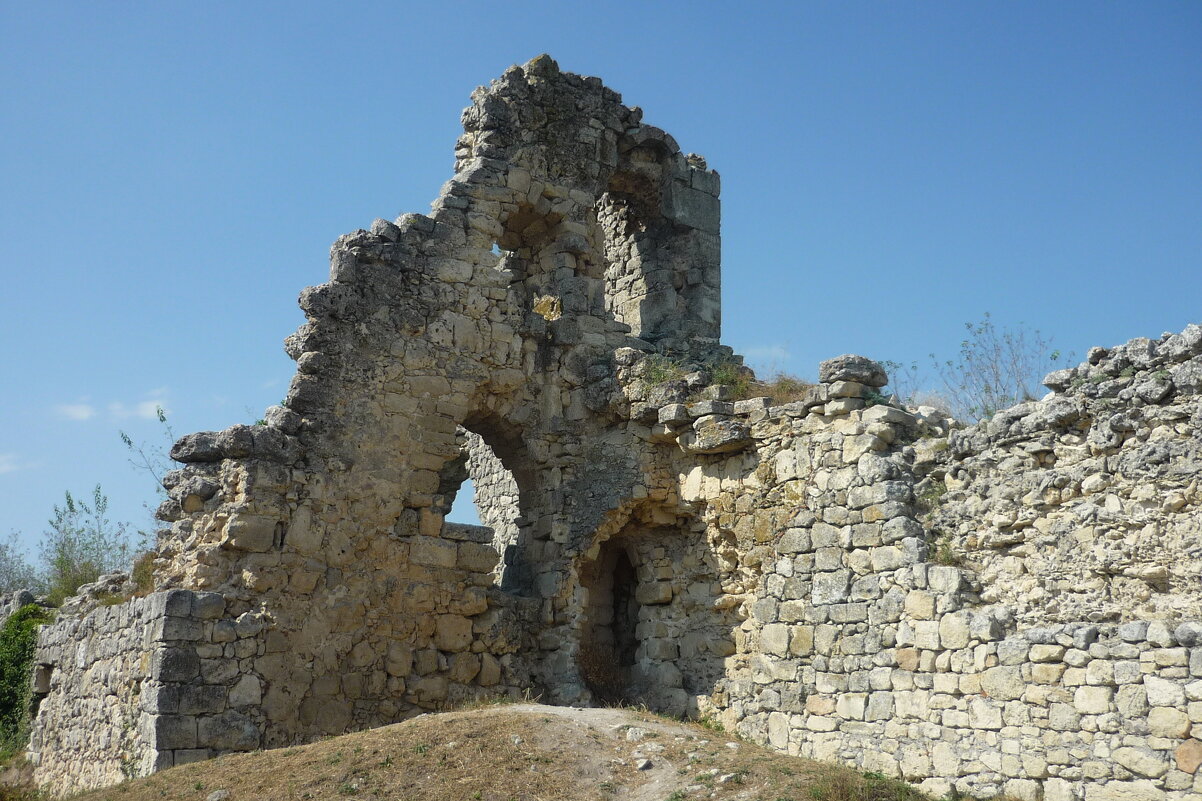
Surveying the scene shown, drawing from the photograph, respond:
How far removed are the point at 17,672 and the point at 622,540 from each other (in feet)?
26.0

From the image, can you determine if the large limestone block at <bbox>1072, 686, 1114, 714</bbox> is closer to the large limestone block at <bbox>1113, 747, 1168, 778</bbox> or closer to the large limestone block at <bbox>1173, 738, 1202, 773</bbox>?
the large limestone block at <bbox>1113, 747, 1168, 778</bbox>

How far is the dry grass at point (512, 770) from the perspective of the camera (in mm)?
8930

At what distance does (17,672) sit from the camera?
15219 millimetres

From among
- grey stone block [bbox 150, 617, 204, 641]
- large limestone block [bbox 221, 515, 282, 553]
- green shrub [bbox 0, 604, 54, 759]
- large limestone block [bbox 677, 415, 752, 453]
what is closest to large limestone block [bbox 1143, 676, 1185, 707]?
large limestone block [bbox 677, 415, 752, 453]

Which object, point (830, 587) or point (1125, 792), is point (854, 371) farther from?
point (1125, 792)

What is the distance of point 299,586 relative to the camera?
37.7 ft

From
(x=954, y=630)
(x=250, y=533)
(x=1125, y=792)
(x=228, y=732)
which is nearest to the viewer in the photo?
(x=1125, y=792)

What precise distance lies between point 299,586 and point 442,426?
2281mm

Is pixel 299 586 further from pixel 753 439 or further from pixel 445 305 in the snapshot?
pixel 753 439

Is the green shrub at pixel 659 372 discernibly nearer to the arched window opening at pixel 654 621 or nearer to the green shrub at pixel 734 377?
the green shrub at pixel 734 377

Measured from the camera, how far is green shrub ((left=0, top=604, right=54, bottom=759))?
14531 mm

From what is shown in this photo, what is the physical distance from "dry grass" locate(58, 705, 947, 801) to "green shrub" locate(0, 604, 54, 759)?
17.5ft

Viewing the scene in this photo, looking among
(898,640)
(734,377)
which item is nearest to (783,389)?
(734,377)

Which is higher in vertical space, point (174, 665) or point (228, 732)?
point (174, 665)
